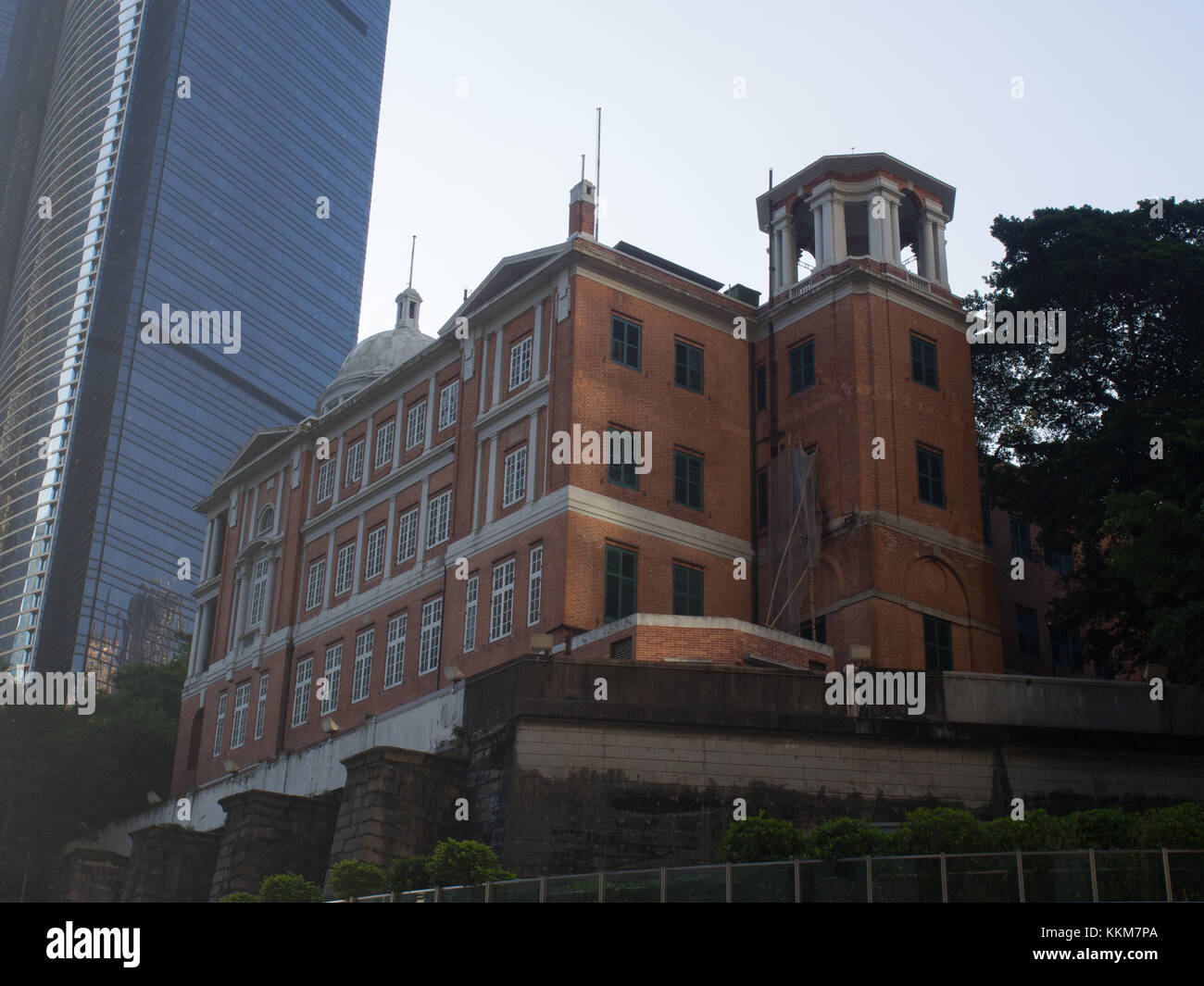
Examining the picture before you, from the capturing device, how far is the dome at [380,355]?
220 feet

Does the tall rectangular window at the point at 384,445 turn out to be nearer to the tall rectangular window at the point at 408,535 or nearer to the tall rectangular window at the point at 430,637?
the tall rectangular window at the point at 408,535

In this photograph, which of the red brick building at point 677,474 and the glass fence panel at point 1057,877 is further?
the red brick building at point 677,474

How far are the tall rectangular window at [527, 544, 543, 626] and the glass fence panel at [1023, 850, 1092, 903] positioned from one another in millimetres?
22173

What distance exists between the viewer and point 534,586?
4481cm

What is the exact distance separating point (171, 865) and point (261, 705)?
40.8 ft

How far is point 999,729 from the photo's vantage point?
1452 inches

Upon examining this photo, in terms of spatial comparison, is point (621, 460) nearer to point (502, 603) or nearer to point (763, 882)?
point (502, 603)

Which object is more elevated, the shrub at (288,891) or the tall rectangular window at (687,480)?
the tall rectangular window at (687,480)

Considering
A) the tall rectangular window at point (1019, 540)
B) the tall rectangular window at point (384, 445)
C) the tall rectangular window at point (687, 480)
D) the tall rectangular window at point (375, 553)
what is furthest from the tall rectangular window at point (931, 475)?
the tall rectangular window at point (384, 445)

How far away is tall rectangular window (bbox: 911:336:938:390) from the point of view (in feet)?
161

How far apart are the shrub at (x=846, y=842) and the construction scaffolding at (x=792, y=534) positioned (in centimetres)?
1688

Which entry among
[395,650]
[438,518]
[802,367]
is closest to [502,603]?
[438,518]
